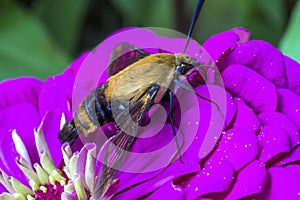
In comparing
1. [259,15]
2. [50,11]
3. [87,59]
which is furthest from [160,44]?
[50,11]

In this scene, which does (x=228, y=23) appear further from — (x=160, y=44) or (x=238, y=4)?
(x=160, y=44)

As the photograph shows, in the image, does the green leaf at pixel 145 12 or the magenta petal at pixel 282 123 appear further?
the green leaf at pixel 145 12

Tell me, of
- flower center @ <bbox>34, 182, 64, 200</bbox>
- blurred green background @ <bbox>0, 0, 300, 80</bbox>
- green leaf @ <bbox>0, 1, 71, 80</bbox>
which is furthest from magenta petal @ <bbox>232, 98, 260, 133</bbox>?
green leaf @ <bbox>0, 1, 71, 80</bbox>

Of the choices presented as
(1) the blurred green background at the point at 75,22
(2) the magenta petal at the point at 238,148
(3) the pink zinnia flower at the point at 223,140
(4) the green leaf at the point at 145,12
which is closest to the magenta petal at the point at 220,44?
(3) the pink zinnia flower at the point at 223,140

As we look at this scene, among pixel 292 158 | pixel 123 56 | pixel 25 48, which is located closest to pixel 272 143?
pixel 292 158

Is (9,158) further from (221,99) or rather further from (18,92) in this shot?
(221,99)

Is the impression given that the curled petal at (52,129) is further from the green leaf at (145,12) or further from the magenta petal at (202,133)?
the green leaf at (145,12)

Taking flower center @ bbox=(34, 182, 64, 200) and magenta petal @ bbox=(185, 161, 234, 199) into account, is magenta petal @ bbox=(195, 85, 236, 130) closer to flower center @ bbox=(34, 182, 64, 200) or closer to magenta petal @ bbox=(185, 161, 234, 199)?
magenta petal @ bbox=(185, 161, 234, 199)
